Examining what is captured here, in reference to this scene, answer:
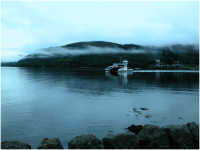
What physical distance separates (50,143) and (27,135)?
13.0 ft

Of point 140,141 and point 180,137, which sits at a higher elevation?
point 180,137

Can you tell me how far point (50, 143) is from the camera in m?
8.48

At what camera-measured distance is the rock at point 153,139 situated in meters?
9.21

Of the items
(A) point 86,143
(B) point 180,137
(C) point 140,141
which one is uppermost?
(A) point 86,143

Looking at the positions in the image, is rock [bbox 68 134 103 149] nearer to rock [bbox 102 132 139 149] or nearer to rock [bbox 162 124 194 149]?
rock [bbox 102 132 139 149]

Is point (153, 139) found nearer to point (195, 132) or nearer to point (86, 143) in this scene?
point (195, 132)

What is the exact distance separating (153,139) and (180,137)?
1.48 metres

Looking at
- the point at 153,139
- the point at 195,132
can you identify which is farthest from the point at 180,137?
the point at 153,139

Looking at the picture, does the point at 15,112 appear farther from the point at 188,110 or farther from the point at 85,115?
the point at 188,110

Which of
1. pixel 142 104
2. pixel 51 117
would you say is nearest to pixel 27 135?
pixel 51 117

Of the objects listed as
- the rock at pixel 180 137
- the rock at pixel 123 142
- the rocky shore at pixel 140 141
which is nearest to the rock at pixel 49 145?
the rocky shore at pixel 140 141

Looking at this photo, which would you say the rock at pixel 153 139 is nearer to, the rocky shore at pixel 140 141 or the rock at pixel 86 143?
the rocky shore at pixel 140 141

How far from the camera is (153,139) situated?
30.4 feet

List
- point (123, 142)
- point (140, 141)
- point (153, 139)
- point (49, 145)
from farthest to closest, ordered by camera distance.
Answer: point (140, 141) → point (153, 139) → point (123, 142) → point (49, 145)
